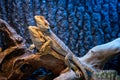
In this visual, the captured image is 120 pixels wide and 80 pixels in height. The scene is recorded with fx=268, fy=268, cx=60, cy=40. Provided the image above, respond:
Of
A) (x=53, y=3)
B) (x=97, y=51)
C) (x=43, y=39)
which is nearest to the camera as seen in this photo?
(x=43, y=39)

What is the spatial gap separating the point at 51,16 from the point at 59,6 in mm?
84

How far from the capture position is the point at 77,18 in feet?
5.75

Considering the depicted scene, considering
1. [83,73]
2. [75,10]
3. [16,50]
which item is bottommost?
[83,73]

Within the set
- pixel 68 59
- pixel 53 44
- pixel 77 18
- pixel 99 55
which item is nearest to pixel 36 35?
pixel 53 44

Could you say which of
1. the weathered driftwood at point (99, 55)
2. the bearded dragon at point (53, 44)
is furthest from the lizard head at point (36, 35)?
the weathered driftwood at point (99, 55)

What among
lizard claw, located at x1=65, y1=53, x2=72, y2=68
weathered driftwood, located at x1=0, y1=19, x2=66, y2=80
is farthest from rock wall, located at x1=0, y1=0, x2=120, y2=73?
lizard claw, located at x1=65, y1=53, x2=72, y2=68

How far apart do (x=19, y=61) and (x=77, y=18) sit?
524 millimetres

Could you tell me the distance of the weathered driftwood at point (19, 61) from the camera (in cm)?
143

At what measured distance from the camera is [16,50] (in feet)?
4.83

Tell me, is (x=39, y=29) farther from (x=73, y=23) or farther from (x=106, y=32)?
(x=106, y=32)

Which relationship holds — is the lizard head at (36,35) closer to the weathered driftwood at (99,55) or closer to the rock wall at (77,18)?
the weathered driftwood at (99,55)

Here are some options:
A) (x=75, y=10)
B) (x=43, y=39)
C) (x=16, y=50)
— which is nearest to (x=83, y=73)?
(x=43, y=39)

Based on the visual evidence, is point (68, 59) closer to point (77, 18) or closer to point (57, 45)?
point (57, 45)

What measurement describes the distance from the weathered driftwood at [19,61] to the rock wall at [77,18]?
0.90ft
